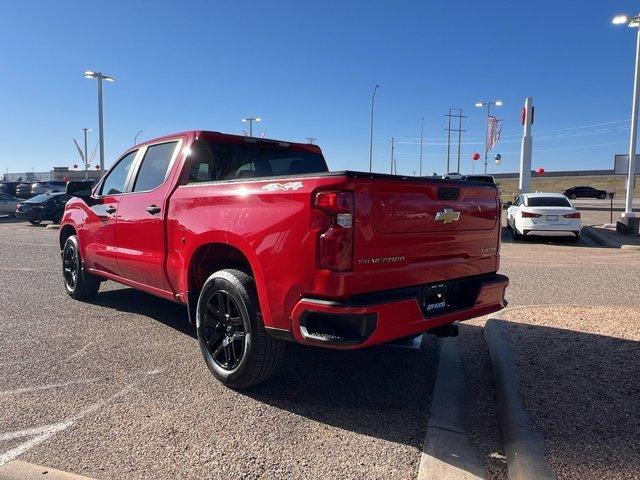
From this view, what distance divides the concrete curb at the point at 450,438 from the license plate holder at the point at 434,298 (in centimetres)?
69

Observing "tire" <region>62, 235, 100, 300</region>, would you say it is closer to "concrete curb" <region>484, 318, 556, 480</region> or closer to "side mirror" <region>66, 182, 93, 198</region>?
"side mirror" <region>66, 182, 93, 198</region>

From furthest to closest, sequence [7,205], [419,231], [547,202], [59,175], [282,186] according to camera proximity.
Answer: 1. [59,175]
2. [7,205]
3. [547,202]
4. [419,231]
5. [282,186]

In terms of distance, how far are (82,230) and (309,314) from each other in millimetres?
4284

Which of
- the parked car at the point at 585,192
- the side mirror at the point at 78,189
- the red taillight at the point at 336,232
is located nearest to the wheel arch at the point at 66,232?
the side mirror at the point at 78,189

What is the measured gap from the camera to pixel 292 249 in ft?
10.7

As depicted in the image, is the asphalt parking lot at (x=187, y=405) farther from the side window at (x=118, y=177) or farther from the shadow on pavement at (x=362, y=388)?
the side window at (x=118, y=177)

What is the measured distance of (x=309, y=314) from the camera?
322cm

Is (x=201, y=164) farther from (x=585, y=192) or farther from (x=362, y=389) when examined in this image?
(x=585, y=192)

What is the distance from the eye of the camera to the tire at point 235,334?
3.66 m

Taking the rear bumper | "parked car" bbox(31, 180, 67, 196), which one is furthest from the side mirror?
"parked car" bbox(31, 180, 67, 196)

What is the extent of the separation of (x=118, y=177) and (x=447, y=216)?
3957mm

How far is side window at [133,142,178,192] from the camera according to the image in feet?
16.4

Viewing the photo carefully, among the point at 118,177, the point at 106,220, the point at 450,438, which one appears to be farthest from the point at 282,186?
the point at 118,177

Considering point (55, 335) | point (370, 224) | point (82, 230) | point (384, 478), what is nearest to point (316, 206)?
point (370, 224)
